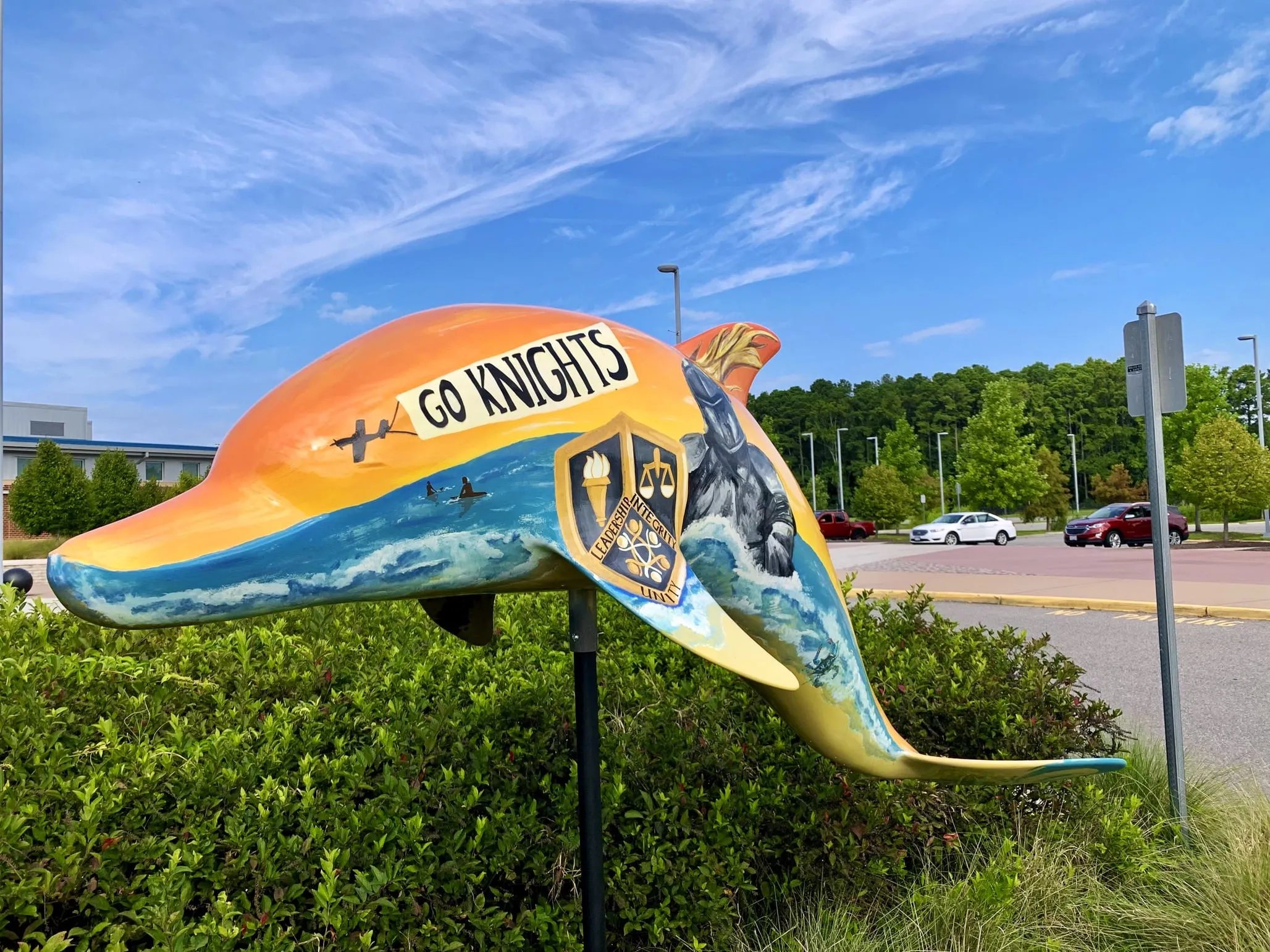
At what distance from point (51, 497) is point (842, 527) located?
31.4 metres

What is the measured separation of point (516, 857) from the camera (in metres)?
2.50

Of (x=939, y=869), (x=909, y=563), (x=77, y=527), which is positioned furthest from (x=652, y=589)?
(x=77, y=527)

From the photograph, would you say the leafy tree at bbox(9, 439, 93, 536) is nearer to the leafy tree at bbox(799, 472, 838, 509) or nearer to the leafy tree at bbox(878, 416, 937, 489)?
the leafy tree at bbox(799, 472, 838, 509)

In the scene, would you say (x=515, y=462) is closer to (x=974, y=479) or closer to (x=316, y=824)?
(x=316, y=824)

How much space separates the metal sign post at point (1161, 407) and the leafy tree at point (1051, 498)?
38.6 meters

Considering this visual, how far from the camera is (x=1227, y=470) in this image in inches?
989

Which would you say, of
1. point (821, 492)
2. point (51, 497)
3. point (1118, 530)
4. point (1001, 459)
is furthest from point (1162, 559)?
point (821, 492)

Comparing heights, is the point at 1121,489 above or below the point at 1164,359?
below

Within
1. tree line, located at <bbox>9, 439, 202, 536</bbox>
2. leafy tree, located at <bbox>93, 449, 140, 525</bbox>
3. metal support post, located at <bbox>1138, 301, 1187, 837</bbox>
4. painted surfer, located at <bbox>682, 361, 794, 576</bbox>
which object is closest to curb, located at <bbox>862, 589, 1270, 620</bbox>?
metal support post, located at <bbox>1138, 301, 1187, 837</bbox>

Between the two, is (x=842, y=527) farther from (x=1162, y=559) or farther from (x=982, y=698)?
(x=982, y=698)

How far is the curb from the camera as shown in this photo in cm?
1019

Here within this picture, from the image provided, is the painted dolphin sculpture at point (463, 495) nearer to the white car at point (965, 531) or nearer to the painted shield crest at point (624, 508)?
the painted shield crest at point (624, 508)

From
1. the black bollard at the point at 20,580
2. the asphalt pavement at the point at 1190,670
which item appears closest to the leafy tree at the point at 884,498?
the asphalt pavement at the point at 1190,670

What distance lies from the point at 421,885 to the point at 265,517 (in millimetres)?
1447
